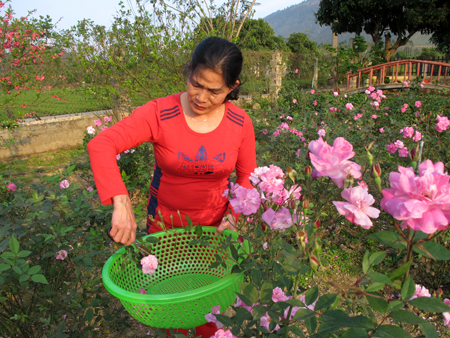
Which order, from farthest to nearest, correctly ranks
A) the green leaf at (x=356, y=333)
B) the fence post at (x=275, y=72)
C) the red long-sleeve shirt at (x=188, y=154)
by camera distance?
the fence post at (x=275, y=72) → the red long-sleeve shirt at (x=188, y=154) → the green leaf at (x=356, y=333)

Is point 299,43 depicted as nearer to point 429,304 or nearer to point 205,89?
point 205,89

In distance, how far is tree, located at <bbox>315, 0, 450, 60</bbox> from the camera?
55.5ft

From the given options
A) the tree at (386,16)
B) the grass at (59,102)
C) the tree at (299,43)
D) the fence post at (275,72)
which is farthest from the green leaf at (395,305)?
the tree at (299,43)

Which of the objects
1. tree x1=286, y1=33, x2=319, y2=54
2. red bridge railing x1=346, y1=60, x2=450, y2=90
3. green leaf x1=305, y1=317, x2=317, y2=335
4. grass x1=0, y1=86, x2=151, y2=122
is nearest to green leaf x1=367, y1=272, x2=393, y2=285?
green leaf x1=305, y1=317, x2=317, y2=335

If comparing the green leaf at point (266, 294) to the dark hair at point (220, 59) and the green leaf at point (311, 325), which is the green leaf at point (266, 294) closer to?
the green leaf at point (311, 325)

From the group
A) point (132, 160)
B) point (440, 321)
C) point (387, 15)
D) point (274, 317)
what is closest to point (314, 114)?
point (132, 160)

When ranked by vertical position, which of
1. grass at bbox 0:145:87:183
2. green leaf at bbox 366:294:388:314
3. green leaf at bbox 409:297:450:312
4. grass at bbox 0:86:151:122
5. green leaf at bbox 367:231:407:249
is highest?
green leaf at bbox 367:231:407:249

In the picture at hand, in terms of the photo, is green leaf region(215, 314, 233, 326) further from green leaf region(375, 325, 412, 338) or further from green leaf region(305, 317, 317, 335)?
green leaf region(375, 325, 412, 338)

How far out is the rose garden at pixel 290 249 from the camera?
0.54 metres

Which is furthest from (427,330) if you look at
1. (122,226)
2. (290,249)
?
(122,226)

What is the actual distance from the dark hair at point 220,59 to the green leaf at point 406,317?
1.05 m

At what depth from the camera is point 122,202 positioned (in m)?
1.06

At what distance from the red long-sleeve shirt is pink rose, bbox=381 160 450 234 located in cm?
99

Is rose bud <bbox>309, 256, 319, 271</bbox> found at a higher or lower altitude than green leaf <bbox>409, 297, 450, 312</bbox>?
higher
